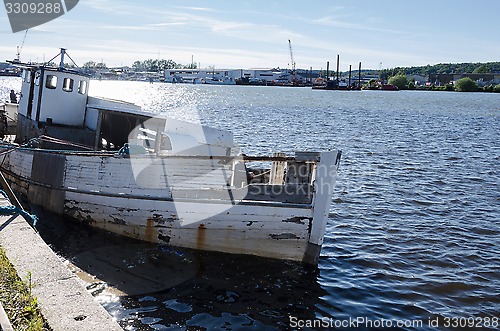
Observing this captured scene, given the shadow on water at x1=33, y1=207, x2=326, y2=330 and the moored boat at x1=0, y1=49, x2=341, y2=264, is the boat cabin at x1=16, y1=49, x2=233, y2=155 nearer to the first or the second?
the moored boat at x1=0, y1=49, x2=341, y2=264

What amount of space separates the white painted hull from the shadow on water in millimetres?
328

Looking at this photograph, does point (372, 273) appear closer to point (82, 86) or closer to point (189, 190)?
point (189, 190)

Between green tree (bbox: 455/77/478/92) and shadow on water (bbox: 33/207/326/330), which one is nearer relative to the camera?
shadow on water (bbox: 33/207/326/330)

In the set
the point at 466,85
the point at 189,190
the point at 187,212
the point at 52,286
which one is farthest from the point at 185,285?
the point at 466,85

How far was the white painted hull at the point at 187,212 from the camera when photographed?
1070 centimetres

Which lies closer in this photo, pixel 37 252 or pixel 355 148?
pixel 37 252

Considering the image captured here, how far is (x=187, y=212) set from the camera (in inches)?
440

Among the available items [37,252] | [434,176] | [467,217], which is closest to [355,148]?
[434,176]

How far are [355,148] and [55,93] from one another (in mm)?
19666

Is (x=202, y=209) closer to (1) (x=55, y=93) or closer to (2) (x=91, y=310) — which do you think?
(2) (x=91, y=310)

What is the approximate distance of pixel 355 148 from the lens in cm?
3012

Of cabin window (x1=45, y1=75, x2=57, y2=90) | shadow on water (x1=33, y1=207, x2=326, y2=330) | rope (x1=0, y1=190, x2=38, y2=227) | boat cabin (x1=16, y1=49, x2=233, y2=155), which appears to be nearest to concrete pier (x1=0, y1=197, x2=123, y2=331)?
rope (x1=0, y1=190, x2=38, y2=227)

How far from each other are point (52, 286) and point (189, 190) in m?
5.04

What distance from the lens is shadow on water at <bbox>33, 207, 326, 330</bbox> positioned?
871 cm
